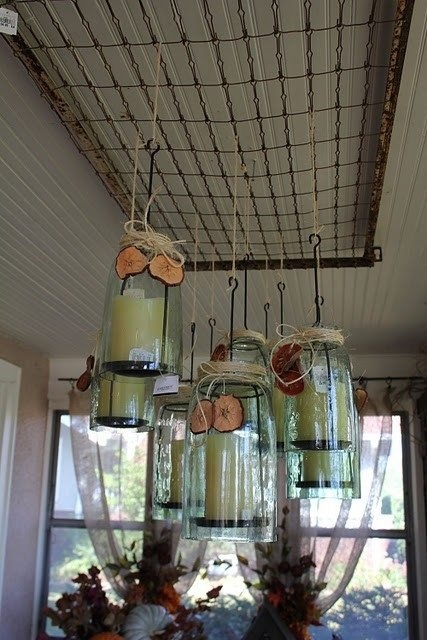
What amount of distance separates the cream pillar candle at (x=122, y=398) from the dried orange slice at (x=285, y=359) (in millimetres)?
261

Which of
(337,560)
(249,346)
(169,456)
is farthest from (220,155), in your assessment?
(337,560)

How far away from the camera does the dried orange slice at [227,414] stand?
1.10 m

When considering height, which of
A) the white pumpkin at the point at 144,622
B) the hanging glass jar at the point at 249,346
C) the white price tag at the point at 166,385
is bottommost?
the white pumpkin at the point at 144,622

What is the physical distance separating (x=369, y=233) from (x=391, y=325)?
1.57 meters

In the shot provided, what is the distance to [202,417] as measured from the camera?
3.64 feet

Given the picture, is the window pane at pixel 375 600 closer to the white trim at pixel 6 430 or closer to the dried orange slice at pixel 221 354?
the white trim at pixel 6 430

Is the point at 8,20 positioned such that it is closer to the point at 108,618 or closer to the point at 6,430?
the point at 108,618

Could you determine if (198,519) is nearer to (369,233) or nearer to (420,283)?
(369,233)

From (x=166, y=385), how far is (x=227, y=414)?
0.37ft

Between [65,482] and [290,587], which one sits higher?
[65,482]

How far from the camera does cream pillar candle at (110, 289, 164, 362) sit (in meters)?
1.06

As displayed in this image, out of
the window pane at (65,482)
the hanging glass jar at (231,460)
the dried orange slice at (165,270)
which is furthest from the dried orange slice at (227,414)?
the window pane at (65,482)

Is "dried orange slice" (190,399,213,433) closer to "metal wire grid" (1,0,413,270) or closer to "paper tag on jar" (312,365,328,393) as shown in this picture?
"paper tag on jar" (312,365,328,393)

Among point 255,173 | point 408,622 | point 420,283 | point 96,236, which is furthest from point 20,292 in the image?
point 408,622
